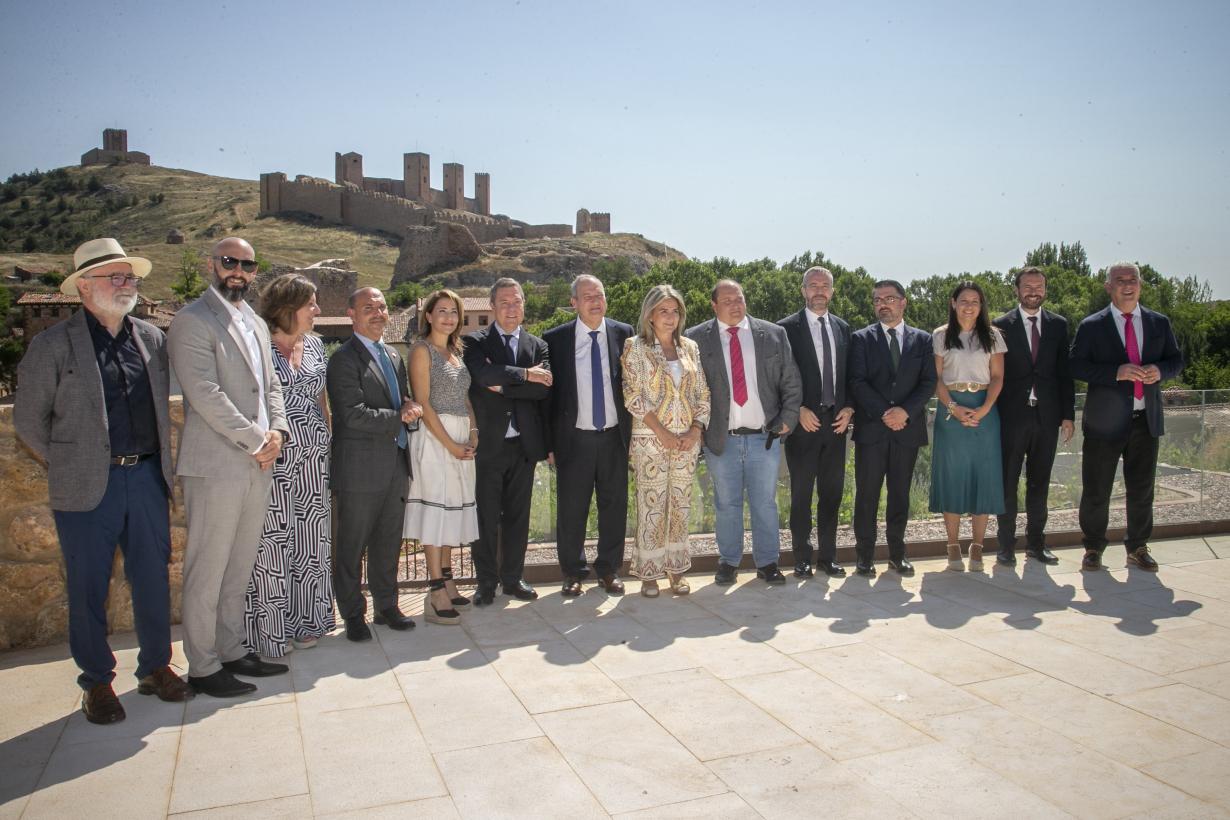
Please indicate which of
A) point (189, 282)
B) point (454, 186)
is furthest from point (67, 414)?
point (454, 186)

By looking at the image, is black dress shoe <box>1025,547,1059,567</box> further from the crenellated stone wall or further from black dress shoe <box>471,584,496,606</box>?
the crenellated stone wall

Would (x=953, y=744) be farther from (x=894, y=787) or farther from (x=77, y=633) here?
(x=77, y=633)

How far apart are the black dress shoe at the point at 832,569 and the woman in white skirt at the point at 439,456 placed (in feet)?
7.03

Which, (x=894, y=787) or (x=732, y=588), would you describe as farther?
(x=732, y=588)

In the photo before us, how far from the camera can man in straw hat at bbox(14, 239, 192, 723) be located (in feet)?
10.8

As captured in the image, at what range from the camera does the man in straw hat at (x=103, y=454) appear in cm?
329

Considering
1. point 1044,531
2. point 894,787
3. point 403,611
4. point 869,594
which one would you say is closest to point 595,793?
point 894,787

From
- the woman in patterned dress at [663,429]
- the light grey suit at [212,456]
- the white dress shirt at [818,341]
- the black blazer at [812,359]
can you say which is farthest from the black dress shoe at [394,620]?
the white dress shirt at [818,341]

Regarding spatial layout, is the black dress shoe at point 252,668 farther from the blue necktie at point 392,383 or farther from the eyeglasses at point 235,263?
the eyeglasses at point 235,263

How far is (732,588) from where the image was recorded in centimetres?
513

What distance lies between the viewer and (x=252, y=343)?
3736 mm

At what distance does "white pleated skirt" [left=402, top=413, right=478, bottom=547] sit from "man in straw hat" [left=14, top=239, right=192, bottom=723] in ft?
4.15

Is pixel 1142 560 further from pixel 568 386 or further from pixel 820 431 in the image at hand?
pixel 568 386

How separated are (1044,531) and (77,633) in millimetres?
5530
